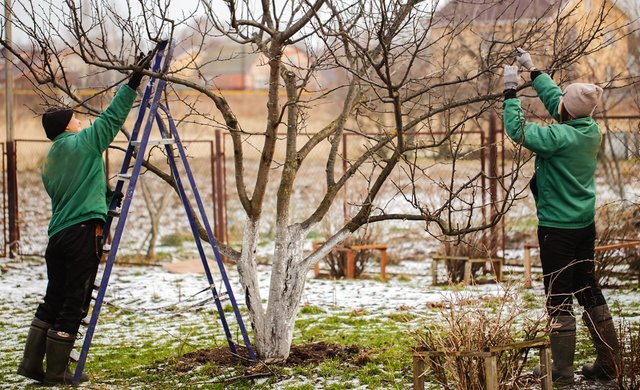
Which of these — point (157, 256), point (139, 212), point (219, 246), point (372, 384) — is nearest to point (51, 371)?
point (219, 246)

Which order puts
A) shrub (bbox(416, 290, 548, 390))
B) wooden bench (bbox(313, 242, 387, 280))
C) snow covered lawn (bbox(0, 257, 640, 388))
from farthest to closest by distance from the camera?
wooden bench (bbox(313, 242, 387, 280))
snow covered lawn (bbox(0, 257, 640, 388))
shrub (bbox(416, 290, 548, 390))

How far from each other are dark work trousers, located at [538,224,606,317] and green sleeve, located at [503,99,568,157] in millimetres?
477

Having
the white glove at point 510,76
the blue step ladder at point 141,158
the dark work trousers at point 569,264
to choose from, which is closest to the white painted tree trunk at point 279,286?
the blue step ladder at point 141,158

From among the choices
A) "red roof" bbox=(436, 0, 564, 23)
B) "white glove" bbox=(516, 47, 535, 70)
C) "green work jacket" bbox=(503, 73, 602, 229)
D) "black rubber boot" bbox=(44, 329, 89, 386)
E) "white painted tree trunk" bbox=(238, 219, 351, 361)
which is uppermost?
"red roof" bbox=(436, 0, 564, 23)

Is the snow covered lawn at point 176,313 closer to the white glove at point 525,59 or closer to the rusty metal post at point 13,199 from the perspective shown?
the rusty metal post at point 13,199

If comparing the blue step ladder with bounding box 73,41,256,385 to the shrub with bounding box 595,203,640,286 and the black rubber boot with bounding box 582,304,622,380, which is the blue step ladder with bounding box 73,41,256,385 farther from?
the shrub with bounding box 595,203,640,286

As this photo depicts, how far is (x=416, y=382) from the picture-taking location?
4199 mm

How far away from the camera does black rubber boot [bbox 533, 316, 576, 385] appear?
494 cm

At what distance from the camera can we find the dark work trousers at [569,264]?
4.99m

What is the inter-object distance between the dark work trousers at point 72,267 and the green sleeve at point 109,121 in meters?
0.50

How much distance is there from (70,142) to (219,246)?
1.19m

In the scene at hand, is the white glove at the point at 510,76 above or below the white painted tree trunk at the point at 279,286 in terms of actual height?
above

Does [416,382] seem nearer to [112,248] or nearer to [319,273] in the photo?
[112,248]

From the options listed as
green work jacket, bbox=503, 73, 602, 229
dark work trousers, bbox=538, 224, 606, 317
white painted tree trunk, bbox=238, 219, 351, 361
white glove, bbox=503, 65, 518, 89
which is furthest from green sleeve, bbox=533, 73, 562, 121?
white painted tree trunk, bbox=238, 219, 351, 361
